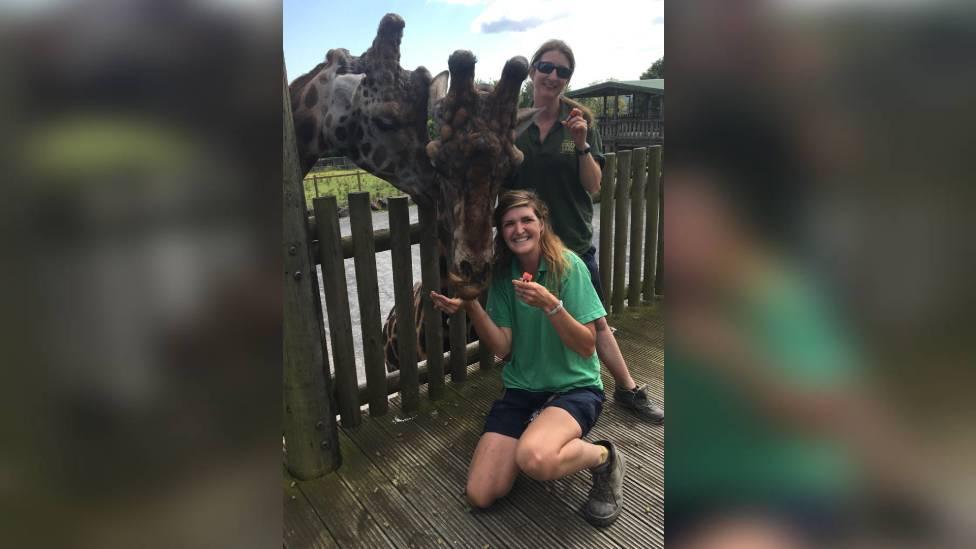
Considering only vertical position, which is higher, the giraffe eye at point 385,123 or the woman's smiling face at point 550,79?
the woman's smiling face at point 550,79

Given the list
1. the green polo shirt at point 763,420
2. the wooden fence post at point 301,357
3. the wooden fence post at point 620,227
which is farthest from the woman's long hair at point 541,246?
the green polo shirt at point 763,420

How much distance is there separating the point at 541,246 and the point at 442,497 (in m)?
1.32

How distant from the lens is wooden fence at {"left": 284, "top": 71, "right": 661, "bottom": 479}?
8.75 ft

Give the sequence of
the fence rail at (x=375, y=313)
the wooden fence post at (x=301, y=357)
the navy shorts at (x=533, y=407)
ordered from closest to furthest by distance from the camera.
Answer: the wooden fence post at (x=301, y=357), the navy shorts at (x=533, y=407), the fence rail at (x=375, y=313)

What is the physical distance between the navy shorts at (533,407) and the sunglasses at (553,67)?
175 centimetres

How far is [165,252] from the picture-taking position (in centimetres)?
40

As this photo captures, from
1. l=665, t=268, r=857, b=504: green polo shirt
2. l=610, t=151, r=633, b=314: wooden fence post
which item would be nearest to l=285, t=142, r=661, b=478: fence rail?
l=610, t=151, r=633, b=314: wooden fence post

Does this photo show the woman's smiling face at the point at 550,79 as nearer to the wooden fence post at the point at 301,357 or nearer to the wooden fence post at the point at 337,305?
the wooden fence post at the point at 337,305

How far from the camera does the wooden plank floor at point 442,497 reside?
2.52 m

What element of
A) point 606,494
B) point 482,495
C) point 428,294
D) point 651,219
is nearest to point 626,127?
point 651,219

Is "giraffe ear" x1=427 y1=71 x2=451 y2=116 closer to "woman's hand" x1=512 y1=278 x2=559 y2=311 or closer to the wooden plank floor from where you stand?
"woman's hand" x1=512 y1=278 x2=559 y2=311

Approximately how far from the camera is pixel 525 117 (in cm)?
339

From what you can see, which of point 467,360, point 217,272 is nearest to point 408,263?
point 467,360

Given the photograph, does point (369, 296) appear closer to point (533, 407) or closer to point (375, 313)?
point (375, 313)
